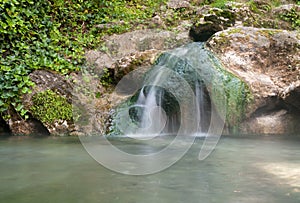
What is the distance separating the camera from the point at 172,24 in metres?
9.15

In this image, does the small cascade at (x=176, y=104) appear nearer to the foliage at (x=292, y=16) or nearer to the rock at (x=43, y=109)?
the rock at (x=43, y=109)

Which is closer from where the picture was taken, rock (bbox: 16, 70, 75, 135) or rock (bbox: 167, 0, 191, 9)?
rock (bbox: 16, 70, 75, 135)

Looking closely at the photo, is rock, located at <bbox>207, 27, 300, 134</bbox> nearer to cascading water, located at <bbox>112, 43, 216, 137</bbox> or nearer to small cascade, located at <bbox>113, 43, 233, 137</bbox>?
small cascade, located at <bbox>113, 43, 233, 137</bbox>

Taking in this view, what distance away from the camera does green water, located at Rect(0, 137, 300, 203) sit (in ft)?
8.09

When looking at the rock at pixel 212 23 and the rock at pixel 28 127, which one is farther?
the rock at pixel 212 23

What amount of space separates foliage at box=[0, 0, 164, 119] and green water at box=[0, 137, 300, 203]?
2148 mm

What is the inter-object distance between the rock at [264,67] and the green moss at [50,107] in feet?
10.1

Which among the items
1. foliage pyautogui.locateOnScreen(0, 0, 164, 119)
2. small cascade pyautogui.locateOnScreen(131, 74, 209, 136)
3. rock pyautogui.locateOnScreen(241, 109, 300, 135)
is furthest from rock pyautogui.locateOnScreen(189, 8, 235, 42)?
rock pyautogui.locateOnScreen(241, 109, 300, 135)

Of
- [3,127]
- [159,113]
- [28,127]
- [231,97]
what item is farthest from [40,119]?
[231,97]

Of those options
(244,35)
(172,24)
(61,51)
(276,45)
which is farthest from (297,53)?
(61,51)

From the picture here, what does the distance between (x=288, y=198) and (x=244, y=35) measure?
4.85 m

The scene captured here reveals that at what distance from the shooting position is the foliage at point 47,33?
6.22m

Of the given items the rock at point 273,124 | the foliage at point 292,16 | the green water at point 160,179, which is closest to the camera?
the green water at point 160,179

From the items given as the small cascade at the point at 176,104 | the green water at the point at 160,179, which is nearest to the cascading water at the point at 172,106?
the small cascade at the point at 176,104
